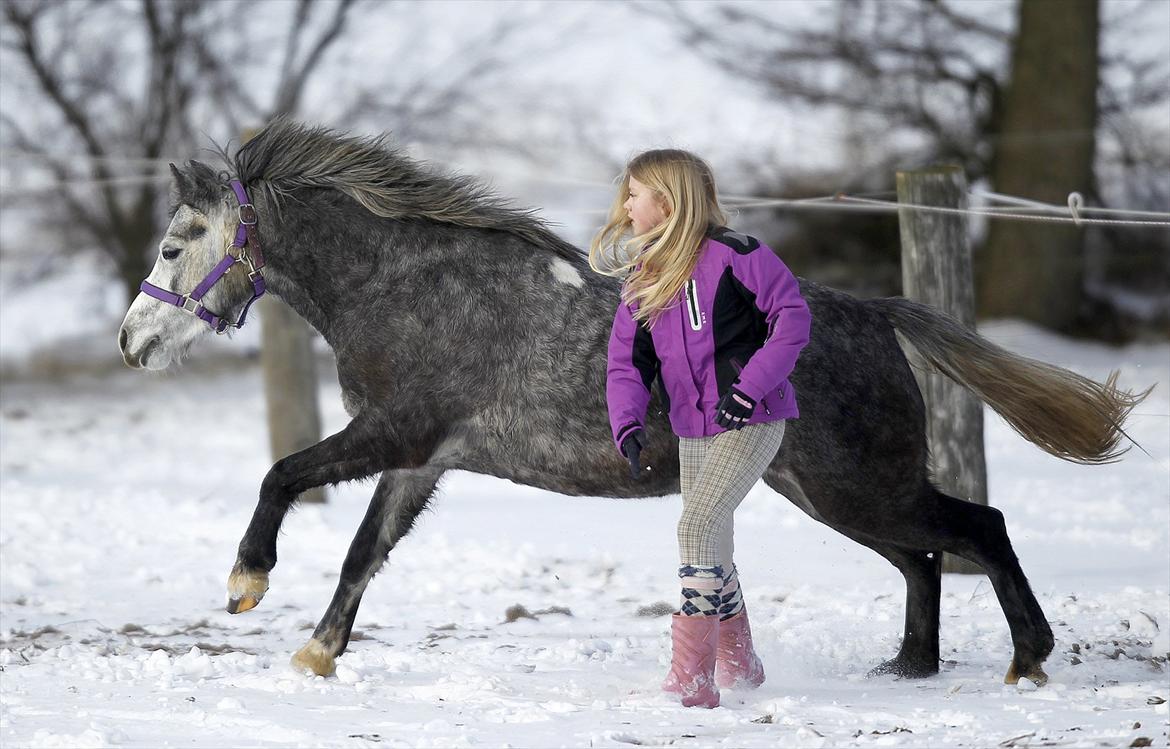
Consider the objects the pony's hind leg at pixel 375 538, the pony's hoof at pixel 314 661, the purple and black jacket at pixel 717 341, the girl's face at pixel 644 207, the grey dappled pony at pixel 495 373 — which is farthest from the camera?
the pony's hind leg at pixel 375 538

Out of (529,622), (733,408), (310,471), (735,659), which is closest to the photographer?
(733,408)

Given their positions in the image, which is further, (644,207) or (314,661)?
(314,661)

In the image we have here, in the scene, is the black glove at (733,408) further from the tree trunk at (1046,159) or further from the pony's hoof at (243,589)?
the tree trunk at (1046,159)

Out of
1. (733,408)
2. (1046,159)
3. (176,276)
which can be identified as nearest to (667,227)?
(733,408)

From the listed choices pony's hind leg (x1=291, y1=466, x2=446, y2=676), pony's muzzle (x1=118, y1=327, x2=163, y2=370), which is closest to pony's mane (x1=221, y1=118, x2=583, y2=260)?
pony's muzzle (x1=118, y1=327, x2=163, y2=370)

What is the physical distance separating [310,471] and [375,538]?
1.52 ft

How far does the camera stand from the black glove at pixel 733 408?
353 cm

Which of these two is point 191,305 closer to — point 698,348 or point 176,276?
point 176,276

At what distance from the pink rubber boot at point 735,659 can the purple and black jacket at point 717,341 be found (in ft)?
2.22

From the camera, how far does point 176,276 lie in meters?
4.37

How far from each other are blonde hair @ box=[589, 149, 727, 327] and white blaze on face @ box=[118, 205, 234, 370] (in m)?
1.37

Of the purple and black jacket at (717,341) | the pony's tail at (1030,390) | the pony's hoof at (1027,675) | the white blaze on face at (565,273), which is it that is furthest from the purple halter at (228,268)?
the pony's hoof at (1027,675)

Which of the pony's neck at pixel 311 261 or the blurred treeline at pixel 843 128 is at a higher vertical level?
the blurred treeline at pixel 843 128

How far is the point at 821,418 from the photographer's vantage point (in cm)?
412
